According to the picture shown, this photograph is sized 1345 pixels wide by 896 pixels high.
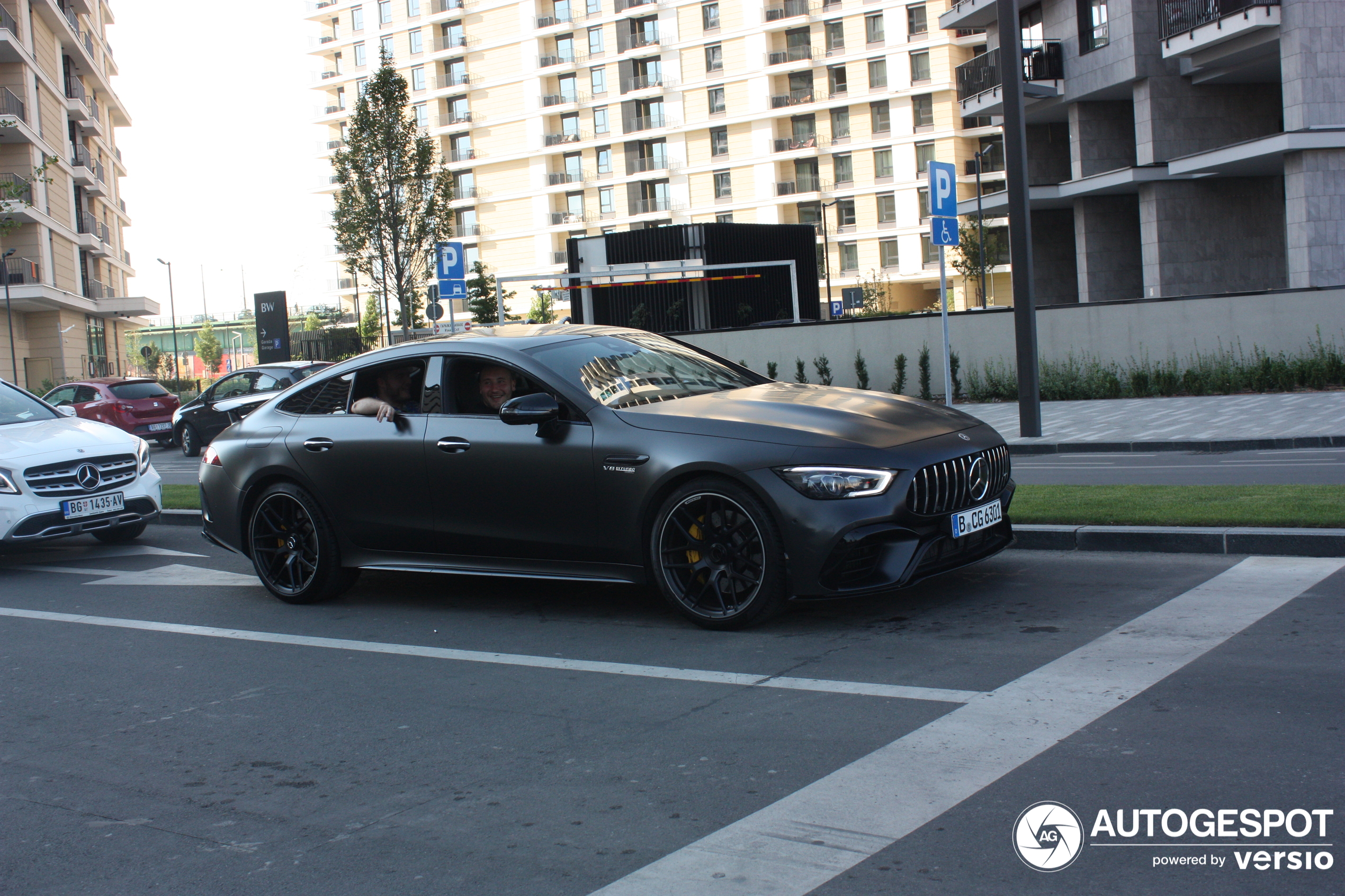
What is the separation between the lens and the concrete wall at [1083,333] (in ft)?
60.2

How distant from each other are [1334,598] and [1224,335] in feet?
48.0

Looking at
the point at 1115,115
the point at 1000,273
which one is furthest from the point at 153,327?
the point at 1115,115

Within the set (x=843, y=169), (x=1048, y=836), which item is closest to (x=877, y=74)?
(x=843, y=169)

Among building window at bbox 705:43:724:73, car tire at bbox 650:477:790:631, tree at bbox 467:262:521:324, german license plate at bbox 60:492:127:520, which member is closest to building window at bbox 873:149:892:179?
building window at bbox 705:43:724:73

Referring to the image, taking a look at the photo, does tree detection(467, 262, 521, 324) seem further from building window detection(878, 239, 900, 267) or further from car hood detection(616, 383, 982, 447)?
car hood detection(616, 383, 982, 447)

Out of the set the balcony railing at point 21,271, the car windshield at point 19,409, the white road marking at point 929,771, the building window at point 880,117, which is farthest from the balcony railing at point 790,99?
the white road marking at point 929,771

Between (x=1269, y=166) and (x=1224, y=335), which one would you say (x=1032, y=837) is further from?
(x=1269, y=166)

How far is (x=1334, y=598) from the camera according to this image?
552 cm

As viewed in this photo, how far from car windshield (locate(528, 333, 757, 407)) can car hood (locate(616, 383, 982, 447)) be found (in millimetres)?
126

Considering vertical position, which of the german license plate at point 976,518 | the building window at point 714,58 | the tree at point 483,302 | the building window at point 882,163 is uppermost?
the building window at point 714,58

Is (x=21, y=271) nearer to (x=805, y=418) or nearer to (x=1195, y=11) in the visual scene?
(x=1195, y=11)

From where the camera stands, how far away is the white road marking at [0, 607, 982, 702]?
4.64m

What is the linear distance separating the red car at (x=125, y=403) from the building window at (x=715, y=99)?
192ft

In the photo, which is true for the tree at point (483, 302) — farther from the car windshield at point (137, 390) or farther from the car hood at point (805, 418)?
the car hood at point (805, 418)
